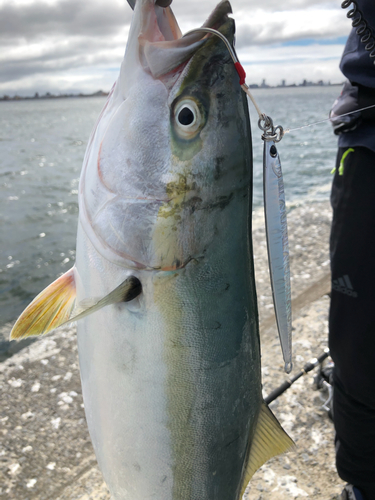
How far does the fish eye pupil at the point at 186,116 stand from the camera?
1.05m

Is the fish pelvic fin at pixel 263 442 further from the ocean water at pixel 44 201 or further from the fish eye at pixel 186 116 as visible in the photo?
the ocean water at pixel 44 201

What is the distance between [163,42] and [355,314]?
1.42 m

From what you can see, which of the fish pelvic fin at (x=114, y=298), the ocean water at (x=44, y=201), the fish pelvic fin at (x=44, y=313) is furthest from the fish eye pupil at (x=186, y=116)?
the ocean water at (x=44, y=201)

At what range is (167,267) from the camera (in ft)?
3.54

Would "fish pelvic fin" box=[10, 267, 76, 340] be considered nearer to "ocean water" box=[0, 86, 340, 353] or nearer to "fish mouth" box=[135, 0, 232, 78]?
"fish mouth" box=[135, 0, 232, 78]

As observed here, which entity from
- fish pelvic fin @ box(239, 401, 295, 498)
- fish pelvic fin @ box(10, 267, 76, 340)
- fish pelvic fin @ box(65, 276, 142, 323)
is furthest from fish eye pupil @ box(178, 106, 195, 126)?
fish pelvic fin @ box(239, 401, 295, 498)

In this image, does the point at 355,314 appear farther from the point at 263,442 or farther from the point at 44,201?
the point at 44,201

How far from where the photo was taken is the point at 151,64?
1.02 m

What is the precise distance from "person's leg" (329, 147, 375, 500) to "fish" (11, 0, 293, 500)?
86cm

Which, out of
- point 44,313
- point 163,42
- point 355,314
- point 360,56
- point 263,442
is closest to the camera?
point 163,42

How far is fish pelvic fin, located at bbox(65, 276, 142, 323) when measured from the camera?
3.33ft

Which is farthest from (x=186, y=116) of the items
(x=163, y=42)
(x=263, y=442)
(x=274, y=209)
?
(x=263, y=442)

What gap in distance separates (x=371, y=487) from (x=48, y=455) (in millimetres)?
1804

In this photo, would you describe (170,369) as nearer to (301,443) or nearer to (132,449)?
(132,449)
